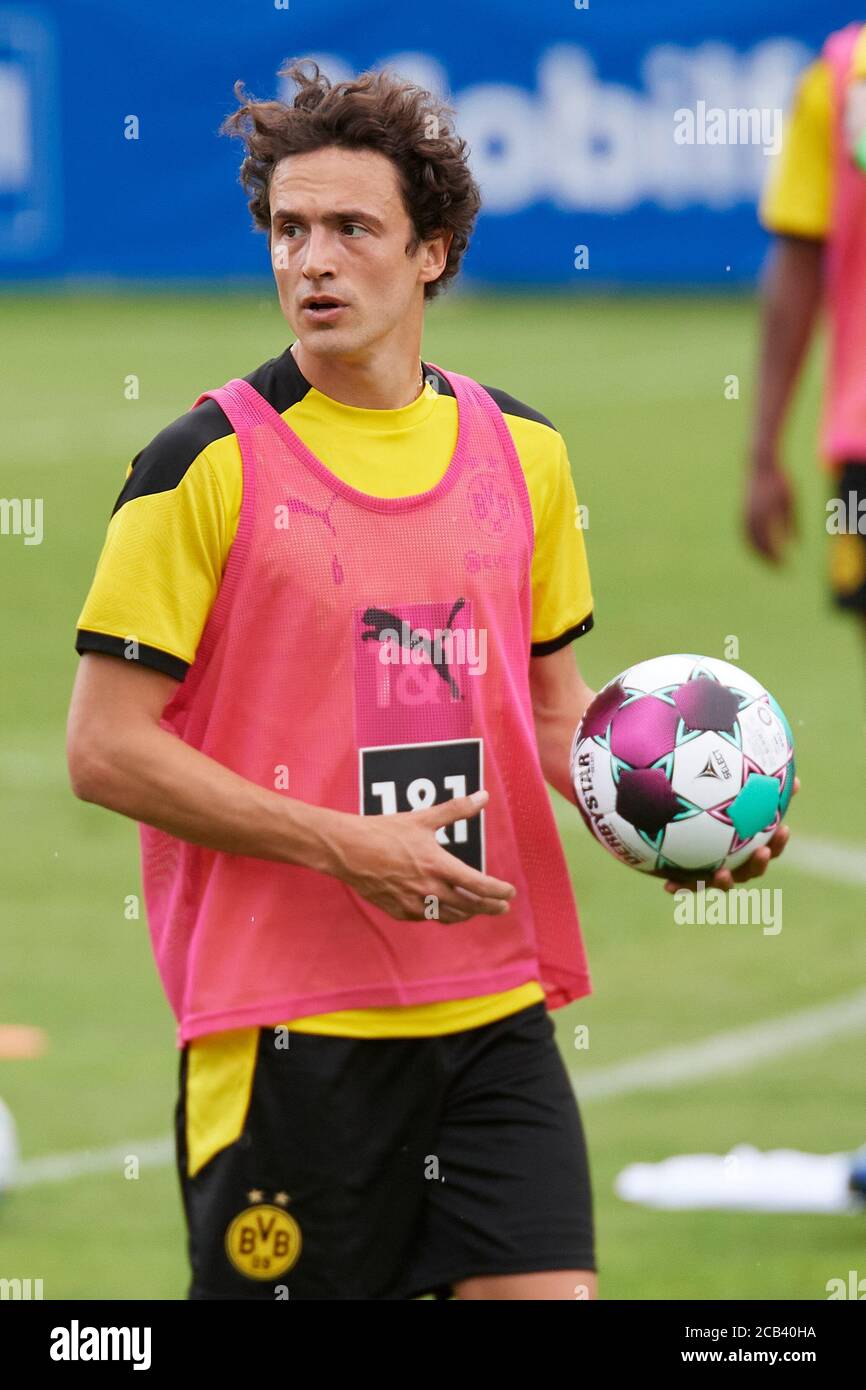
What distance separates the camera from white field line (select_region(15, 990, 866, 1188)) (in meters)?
6.13

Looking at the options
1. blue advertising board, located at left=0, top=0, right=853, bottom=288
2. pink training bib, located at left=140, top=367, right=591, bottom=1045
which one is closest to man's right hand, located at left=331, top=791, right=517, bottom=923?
pink training bib, located at left=140, top=367, right=591, bottom=1045

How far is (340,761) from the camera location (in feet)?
13.0

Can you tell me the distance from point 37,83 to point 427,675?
63.7 feet

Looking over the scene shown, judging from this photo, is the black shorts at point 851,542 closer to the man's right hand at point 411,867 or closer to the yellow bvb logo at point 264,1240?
the man's right hand at point 411,867

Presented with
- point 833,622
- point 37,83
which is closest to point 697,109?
point 37,83

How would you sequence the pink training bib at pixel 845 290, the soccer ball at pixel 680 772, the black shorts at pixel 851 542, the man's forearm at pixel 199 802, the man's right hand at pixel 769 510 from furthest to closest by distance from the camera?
1. the man's right hand at pixel 769 510
2. the black shorts at pixel 851 542
3. the pink training bib at pixel 845 290
4. the soccer ball at pixel 680 772
5. the man's forearm at pixel 199 802

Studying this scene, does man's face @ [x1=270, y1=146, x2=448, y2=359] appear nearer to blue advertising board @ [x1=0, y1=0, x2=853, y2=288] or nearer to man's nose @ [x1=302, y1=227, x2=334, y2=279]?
man's nose @ [x1=302, y1=227, x2=334, y2=279]

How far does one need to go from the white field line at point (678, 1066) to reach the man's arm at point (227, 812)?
2.45m

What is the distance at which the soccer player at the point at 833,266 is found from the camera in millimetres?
6516

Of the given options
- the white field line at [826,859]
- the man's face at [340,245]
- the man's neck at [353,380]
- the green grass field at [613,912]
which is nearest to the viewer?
the man's face at [340,245]

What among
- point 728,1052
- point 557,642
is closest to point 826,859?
point 728,1052

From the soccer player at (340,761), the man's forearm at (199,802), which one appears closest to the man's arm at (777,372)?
the soccer player at (340,761)

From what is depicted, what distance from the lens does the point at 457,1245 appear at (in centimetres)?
397

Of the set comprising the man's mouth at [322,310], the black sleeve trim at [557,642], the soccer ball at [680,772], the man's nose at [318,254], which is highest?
the man's nose at [318,254]
